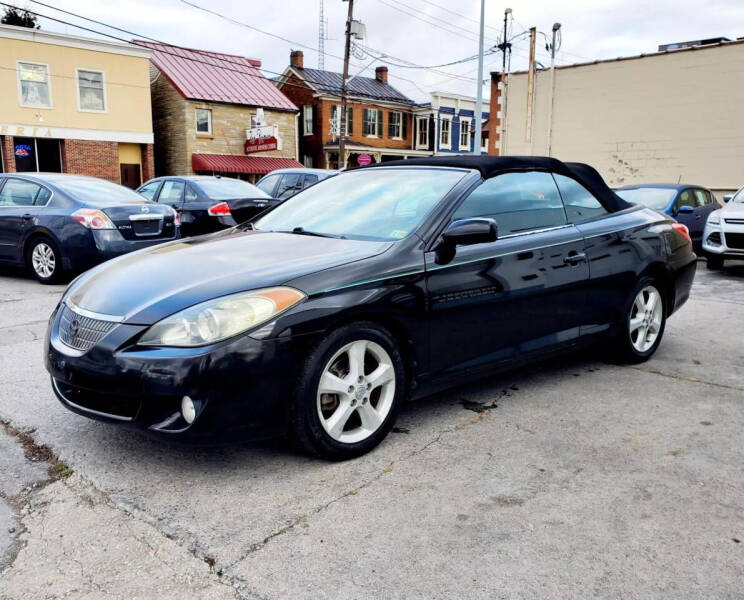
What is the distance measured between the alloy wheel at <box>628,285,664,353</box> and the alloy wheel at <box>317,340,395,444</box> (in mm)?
2335

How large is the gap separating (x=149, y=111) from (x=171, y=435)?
2895cm

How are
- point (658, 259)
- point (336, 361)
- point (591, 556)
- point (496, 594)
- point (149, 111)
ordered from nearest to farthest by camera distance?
point (496, 594) < point (591, 556) < point (336, 361) < point (658, 259) < point (149, 111)

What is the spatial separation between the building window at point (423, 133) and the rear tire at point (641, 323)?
4154 centimetres

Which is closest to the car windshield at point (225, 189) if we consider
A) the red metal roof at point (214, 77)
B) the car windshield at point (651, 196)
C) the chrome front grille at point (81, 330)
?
the car windshield at point (651, 196)

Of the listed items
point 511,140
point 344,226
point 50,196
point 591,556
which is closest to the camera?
point 591,556

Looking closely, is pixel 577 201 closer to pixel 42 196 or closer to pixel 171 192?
pixel 42 196

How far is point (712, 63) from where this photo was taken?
20.0 m

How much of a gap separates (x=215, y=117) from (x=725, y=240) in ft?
85.5

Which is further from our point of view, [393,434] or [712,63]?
[712,63]

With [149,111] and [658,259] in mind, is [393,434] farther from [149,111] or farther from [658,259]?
[149,111]

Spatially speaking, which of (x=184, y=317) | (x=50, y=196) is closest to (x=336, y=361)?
(x=184, y=317)

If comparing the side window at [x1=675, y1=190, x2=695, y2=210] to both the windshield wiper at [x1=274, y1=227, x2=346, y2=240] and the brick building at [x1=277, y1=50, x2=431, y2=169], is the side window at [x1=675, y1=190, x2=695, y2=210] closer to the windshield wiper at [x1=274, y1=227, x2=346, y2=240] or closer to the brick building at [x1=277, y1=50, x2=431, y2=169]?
the windshield wiper at [x1=274, y1=227, x2=346, y2=240]

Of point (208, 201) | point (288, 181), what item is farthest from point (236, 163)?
point (208, 201)

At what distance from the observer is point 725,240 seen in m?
10.4
